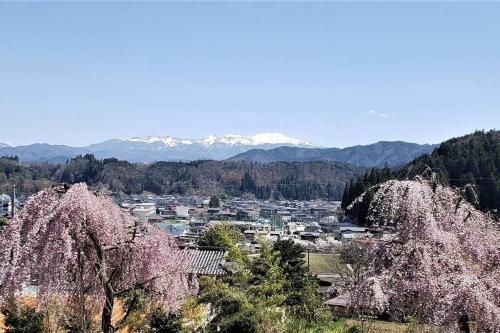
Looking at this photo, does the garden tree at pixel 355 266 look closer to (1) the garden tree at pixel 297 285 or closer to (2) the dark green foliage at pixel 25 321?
(1) the garden tree at pixel 297 285

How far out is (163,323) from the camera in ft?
27.7

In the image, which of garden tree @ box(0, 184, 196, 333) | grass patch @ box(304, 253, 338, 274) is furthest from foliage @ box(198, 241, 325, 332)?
grass patch @ box(304, 253, 338, 274)

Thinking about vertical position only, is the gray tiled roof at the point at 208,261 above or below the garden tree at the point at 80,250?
→ below

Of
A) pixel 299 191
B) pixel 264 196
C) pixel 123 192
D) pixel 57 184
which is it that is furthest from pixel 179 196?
pixel 57 184

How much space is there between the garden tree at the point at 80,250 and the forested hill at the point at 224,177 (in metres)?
140

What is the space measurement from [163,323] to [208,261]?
26.9ft

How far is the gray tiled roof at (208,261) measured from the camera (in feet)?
51.7

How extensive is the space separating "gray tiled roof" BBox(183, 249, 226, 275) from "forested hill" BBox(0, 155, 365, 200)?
12972cm

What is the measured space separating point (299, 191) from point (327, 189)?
1003cm

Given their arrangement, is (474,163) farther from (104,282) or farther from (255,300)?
(104,282)

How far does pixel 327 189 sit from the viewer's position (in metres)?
178

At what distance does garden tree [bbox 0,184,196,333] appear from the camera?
16.8 ft

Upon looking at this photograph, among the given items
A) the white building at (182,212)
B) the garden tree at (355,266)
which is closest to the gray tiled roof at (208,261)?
the garden tree at (355,266)

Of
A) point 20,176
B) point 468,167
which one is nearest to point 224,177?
point 20,176
